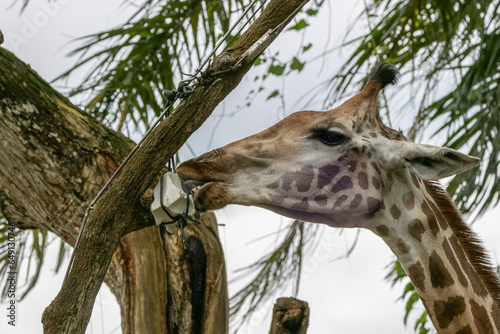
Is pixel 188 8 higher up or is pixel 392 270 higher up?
pixel 188 8

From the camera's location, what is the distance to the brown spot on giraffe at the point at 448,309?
6.91 feet

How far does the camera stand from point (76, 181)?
9.84 feet

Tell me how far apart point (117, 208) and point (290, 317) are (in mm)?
926

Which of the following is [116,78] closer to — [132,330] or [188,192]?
[132,330]

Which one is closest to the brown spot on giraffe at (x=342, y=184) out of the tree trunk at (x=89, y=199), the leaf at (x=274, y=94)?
the tree trunk at (x=89, y=199)

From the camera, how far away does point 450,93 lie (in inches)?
172

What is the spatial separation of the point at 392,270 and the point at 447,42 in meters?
1.49

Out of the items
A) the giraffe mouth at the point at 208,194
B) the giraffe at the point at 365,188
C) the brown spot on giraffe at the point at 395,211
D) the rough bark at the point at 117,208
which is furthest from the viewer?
the brown spot on giraffe at the point at 395,211

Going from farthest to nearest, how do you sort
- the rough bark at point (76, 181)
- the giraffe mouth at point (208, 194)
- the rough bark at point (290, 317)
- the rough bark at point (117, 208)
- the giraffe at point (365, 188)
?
the rough bark at point (76, 181) < the rough bark at point (290, 317) < the giraffe at point (365, 188) < the giraffe mouth at point (208, 194) < the rough bark at point (117, 208)

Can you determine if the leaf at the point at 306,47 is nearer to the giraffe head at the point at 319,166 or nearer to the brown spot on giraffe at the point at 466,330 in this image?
the giraffe head at the point at 319,166

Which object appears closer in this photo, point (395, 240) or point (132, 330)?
point (395, 240)

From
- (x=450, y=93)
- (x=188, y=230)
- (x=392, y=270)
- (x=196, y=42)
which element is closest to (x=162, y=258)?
(x=188, y=230)

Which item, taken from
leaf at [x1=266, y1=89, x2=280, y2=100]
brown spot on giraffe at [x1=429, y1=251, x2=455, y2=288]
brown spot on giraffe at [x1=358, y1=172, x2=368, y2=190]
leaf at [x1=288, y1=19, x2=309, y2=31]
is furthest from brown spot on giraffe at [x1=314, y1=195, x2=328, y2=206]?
leaf at [x1=288, y1=19, x2=309, y2=31]

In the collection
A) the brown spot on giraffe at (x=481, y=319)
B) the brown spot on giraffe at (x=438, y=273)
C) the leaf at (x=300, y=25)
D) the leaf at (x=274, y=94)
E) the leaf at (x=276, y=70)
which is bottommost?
the brown spot on giraffe at (x=481, y=319)
